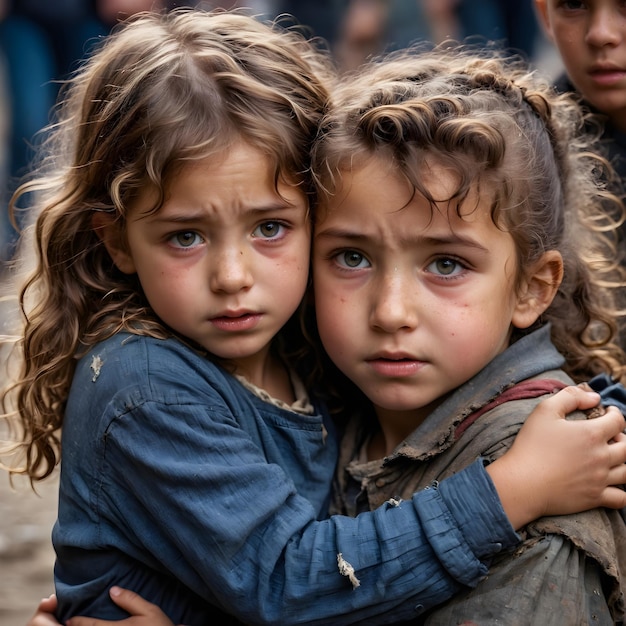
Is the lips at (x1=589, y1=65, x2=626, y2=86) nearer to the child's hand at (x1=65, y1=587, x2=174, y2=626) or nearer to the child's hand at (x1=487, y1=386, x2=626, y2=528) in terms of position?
the child's hand at (x1=487, y1=386, x2=626, y2=528)

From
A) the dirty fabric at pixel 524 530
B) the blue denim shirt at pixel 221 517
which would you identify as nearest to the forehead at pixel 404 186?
the dirty fabric at pixel 524 530

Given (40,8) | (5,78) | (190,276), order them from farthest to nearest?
1. (5,78)
2. (40,8)
3. (190,276)

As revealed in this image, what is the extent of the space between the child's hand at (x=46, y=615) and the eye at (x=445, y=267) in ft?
3.98

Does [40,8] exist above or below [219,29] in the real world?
below

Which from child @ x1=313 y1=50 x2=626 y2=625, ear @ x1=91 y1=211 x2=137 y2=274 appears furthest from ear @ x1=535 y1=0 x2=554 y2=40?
ear @ x1=91 y1=211 x2=137 y2=274

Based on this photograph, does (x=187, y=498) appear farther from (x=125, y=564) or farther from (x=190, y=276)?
(x=190, y=276)

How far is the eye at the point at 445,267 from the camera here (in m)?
2.27

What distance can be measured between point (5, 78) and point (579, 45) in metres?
5.74

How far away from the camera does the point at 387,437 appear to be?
2.56 m

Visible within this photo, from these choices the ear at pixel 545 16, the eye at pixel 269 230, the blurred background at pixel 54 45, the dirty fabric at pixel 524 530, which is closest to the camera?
the dirty fabric at pixel 524 530

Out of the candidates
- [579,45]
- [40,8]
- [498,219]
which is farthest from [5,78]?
[498,219]

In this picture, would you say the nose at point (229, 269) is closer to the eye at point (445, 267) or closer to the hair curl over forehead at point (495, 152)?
the hair curl over forehead at point (495, 152)

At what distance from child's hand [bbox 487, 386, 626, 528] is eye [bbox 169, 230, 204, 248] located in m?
0.79

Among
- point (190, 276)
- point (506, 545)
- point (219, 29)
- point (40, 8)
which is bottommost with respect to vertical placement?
point (40, 8)
